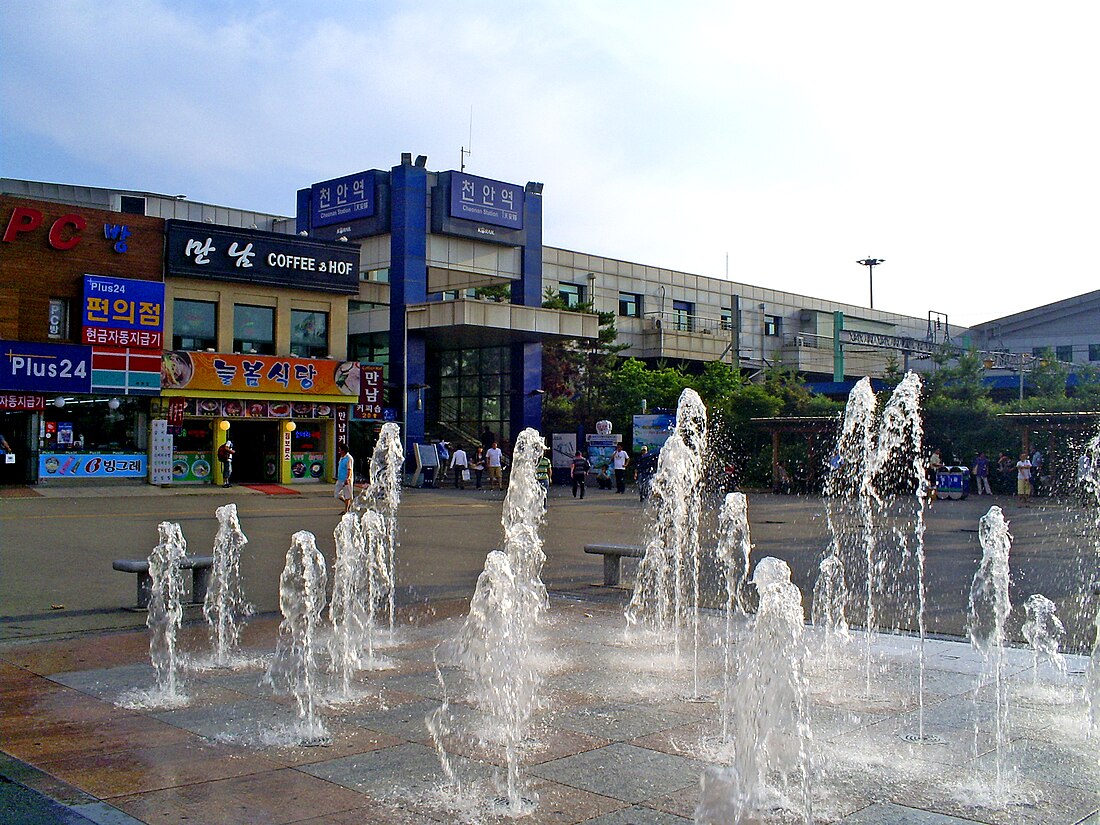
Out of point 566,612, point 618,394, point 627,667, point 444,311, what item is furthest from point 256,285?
point 627,667

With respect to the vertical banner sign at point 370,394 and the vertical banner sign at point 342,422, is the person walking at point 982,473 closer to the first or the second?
the vertical banner sign at point 370,394

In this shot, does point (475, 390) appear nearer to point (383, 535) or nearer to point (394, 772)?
point (383, 535)

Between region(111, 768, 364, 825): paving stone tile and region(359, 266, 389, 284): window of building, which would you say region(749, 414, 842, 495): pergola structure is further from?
region(111, 768, 364, 825): paving stone tile

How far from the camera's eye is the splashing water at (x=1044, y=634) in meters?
7.59

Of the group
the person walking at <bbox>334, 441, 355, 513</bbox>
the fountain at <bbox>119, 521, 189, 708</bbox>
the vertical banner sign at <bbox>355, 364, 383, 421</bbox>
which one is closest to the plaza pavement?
the fountain at <bbox>119, 521, 189, 708</bbox>

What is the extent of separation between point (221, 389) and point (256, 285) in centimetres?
368

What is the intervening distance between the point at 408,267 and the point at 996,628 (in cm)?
3018

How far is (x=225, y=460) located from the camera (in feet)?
99.3

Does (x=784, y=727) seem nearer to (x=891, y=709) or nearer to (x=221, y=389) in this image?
(x=891, y=709)

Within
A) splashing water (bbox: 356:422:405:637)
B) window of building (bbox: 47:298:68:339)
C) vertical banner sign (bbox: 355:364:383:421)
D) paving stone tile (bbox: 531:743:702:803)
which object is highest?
window of building (bbox: 47:298:68:339)

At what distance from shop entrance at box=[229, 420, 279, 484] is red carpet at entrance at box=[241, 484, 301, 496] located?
6.13 ft

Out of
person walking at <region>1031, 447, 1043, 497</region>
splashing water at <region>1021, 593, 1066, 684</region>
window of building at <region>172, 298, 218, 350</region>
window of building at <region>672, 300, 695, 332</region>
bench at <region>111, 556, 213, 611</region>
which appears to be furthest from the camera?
window of building at <region>672, 300, 695, 332</region>

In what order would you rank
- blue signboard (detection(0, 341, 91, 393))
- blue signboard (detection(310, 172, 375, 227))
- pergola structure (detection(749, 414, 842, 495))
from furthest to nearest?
1. blue signboard (detection(310, 172, 375, 227))
2. pergola structure (detection(749, 414, 842, 495))
3. blue signboard (detection(0, 341, 91, 393))

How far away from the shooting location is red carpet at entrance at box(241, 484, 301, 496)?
2955cm
